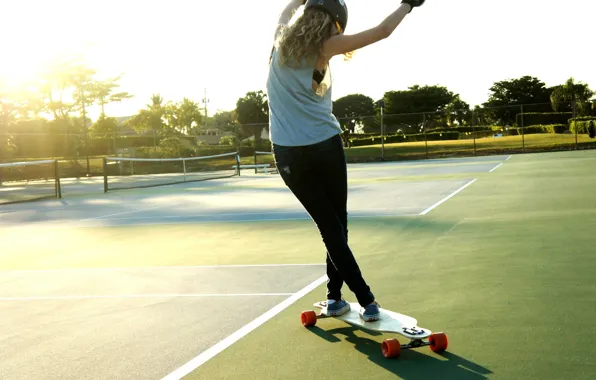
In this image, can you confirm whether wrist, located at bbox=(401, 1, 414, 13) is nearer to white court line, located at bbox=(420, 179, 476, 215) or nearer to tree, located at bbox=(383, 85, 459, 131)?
white court line, located at bbox=(420, 179, 476, 215)

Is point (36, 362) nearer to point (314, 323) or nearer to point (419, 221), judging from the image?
point (314, 323)

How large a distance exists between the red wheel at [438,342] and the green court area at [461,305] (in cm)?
4

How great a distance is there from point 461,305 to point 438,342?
1.18 meters

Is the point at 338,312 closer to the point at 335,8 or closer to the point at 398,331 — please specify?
the point at 398,331

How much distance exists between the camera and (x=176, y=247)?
9.12 meters

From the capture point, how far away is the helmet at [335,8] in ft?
13.4

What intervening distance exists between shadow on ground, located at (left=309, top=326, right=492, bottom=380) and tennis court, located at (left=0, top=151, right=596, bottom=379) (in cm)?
1

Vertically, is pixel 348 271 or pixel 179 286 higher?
pixel 348 271

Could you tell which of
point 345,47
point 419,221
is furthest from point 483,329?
point 419,221

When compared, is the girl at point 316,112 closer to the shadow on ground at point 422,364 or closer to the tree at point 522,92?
the shadow on ground at point 422,364

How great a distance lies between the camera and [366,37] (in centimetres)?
405


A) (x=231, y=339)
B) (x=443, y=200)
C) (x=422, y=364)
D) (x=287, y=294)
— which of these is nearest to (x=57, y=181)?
(x=443, y=200)

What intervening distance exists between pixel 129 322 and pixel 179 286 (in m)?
1.28

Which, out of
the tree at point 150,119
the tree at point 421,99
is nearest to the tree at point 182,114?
the tree at point 150,119
